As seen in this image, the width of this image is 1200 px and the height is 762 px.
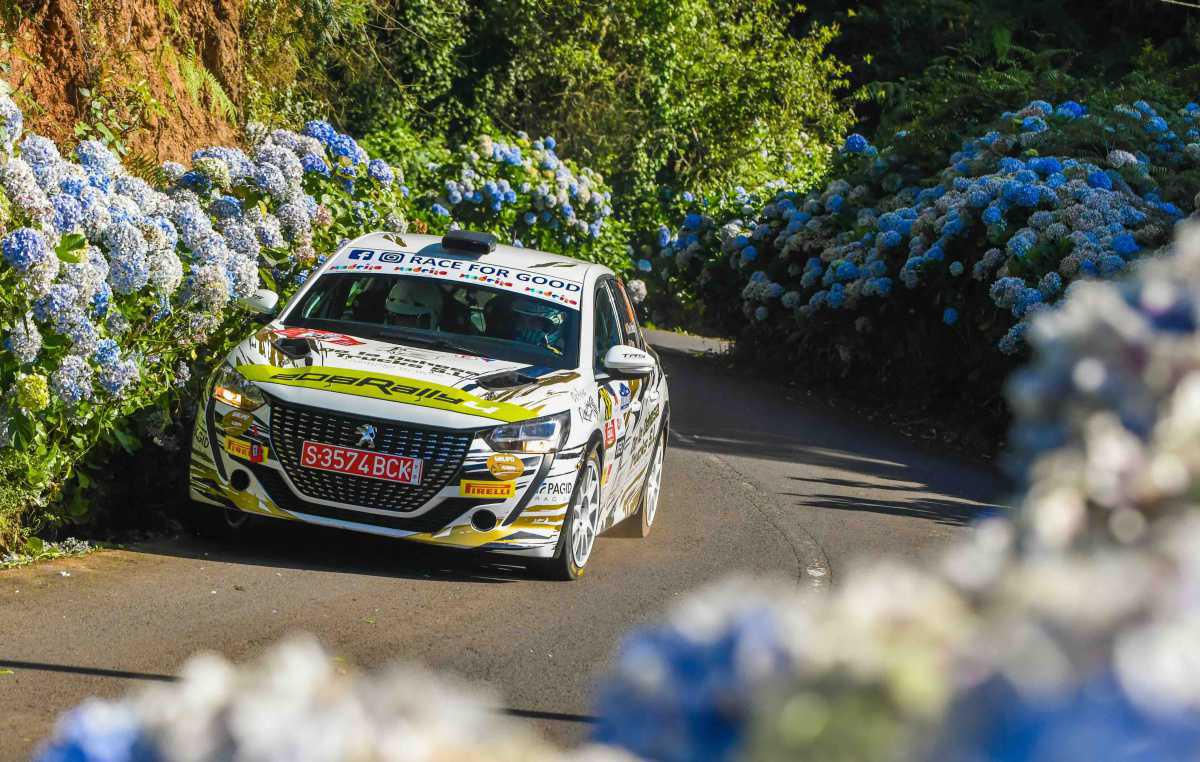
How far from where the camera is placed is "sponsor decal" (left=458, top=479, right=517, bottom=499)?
7645 millimetres

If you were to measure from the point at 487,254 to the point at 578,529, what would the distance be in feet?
7.41

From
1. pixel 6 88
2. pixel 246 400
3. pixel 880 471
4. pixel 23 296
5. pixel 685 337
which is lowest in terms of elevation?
pixel 685 337

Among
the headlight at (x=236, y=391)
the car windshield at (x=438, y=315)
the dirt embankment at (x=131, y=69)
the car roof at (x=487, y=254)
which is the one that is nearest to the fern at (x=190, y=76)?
the dirt embankment at (x=131, y=69)

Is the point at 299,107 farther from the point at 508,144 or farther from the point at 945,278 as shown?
the point at 945,278

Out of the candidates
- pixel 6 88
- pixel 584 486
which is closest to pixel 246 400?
pixel 584 486

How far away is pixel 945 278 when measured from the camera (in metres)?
16.4

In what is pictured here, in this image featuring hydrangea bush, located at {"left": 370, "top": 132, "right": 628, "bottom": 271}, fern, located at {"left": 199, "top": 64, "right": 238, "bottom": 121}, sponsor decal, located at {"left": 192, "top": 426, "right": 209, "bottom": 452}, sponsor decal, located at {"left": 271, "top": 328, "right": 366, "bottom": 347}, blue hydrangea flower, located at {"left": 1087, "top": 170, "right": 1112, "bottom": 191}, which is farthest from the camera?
hydrangea bush, located at {"left": 370, "top": 132, "right": 628, "bottom": 271}

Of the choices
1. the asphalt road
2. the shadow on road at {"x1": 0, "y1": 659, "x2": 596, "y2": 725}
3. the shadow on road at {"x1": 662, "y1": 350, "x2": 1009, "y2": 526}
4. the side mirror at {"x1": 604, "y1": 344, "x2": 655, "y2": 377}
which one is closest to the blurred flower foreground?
the asphalt road

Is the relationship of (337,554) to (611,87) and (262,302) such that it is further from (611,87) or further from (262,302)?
(611,87)

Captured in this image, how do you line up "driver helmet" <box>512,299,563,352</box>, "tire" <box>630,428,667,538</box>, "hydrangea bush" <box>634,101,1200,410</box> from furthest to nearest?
"hydrangea bush" <box>634,101,1200,410</box> < "tire" <box>630,428,667,538</box> < "driver helmet" <box>512,299,563,352</box>

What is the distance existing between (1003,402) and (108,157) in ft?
33.7

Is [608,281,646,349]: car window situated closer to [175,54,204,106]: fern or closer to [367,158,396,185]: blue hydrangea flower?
[367,158,396,185]: blue hydrangea flower

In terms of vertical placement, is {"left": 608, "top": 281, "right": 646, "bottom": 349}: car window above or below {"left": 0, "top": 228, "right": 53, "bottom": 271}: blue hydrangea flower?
below

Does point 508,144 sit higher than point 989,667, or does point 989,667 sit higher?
point 989,667
